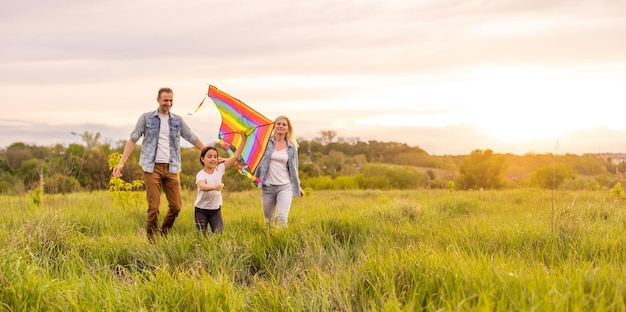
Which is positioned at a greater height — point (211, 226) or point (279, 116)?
point (279, 116)

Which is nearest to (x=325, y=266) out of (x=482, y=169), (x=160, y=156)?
(x=160, y=156)

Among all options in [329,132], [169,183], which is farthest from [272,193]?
[329,132]

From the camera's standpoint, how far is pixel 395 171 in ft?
156

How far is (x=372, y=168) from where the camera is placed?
161 feet

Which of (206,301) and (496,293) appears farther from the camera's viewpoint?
(206,301)

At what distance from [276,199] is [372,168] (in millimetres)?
41184

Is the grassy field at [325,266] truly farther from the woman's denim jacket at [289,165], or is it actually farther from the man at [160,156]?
the woman's denim jacket at [289,165]

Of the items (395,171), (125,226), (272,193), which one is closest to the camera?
(272,193)

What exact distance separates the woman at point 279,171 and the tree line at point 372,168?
48.6 feet

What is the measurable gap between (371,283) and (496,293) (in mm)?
928

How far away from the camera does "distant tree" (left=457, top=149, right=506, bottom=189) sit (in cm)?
4359

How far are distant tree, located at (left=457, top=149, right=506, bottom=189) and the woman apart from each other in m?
37.4

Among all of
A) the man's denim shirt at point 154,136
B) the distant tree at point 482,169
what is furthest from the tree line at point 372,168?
the man's denim shirt at point 154,136

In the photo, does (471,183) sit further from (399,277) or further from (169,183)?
(399,277)
